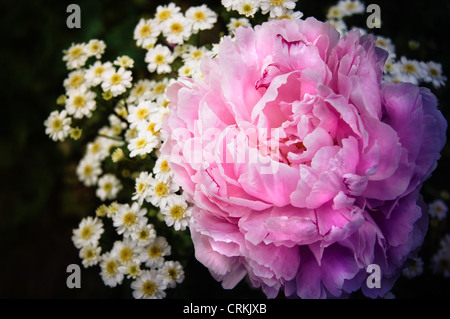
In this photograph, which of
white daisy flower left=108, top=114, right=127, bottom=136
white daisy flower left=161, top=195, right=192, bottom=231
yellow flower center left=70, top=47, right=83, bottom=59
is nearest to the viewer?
white daisy flower left=161, top=195, right=192, bottom=231

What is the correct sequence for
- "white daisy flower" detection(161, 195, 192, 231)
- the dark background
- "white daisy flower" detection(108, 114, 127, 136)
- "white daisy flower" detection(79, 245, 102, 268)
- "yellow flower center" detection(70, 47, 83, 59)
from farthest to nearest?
the dark background, "white daisy flower" detection(108, 114, 127, 136), "yellow flower center" detection(70, 47, 83, 59), "white daisy flower" detection(79, 245, 102, 268), "white daisy flower" detection(161, 195, 192, 231)

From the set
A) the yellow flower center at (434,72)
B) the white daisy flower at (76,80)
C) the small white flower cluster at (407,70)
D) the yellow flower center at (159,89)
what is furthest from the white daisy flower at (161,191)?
the yellow flower center at (434,72)

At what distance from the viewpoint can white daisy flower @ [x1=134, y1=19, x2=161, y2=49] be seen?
0.93m

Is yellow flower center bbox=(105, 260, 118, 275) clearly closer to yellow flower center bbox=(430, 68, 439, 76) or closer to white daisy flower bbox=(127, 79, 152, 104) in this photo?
white daisy flower bbox=(127, 79, 152, 104)

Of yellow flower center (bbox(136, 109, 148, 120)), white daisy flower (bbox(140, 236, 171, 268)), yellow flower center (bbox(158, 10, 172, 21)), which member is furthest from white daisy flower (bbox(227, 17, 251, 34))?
white daisy flower (bbox(140, 236, 171, 268))

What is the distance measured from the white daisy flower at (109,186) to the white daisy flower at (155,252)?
0.85 feet

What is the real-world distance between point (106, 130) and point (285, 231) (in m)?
0.68

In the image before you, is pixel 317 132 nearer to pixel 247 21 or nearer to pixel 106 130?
pixel 247 21

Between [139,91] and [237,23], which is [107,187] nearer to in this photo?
[139,91]

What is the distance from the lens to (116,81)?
2.95 feet

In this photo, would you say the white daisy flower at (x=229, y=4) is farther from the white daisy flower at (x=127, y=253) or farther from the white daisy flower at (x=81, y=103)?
the white daisy flower at (x=127, y=253)

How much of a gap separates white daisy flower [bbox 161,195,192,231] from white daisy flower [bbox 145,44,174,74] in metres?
0.29

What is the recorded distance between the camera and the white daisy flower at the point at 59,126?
934 mm
